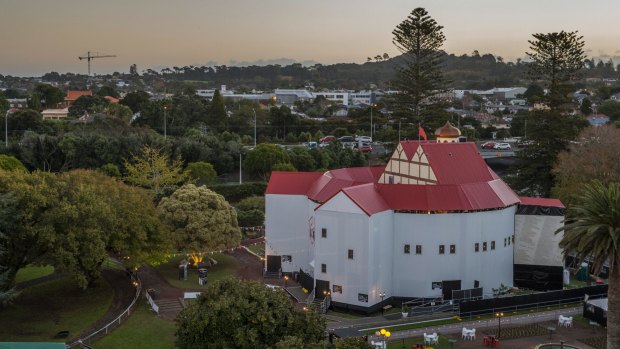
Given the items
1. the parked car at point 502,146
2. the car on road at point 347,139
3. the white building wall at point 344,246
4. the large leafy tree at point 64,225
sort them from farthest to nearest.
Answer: the car on road at point 347,139 → the parked car at point 502,146 → the white building wall at point 344,246 → the large leafy tree at point 64,225

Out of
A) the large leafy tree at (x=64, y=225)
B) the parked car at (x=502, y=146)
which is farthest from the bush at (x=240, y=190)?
the parked car at (x=502, y=146)

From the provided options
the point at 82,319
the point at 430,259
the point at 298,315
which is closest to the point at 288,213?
the point at 430,259

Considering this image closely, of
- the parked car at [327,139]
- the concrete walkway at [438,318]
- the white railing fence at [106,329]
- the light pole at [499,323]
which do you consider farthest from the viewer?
the parked car at [327,139]

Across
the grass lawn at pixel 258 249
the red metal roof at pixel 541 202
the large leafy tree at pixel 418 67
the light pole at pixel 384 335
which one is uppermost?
the large leafy tree at pixel 418 67

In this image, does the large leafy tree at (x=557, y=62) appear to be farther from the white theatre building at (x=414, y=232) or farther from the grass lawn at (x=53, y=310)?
the grass lawn at (x=53, y=310)

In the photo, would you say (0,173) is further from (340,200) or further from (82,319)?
(340,200)

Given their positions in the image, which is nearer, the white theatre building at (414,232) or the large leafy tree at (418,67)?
the white theatre building at (414,232)

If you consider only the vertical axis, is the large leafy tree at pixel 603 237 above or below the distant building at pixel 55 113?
below
